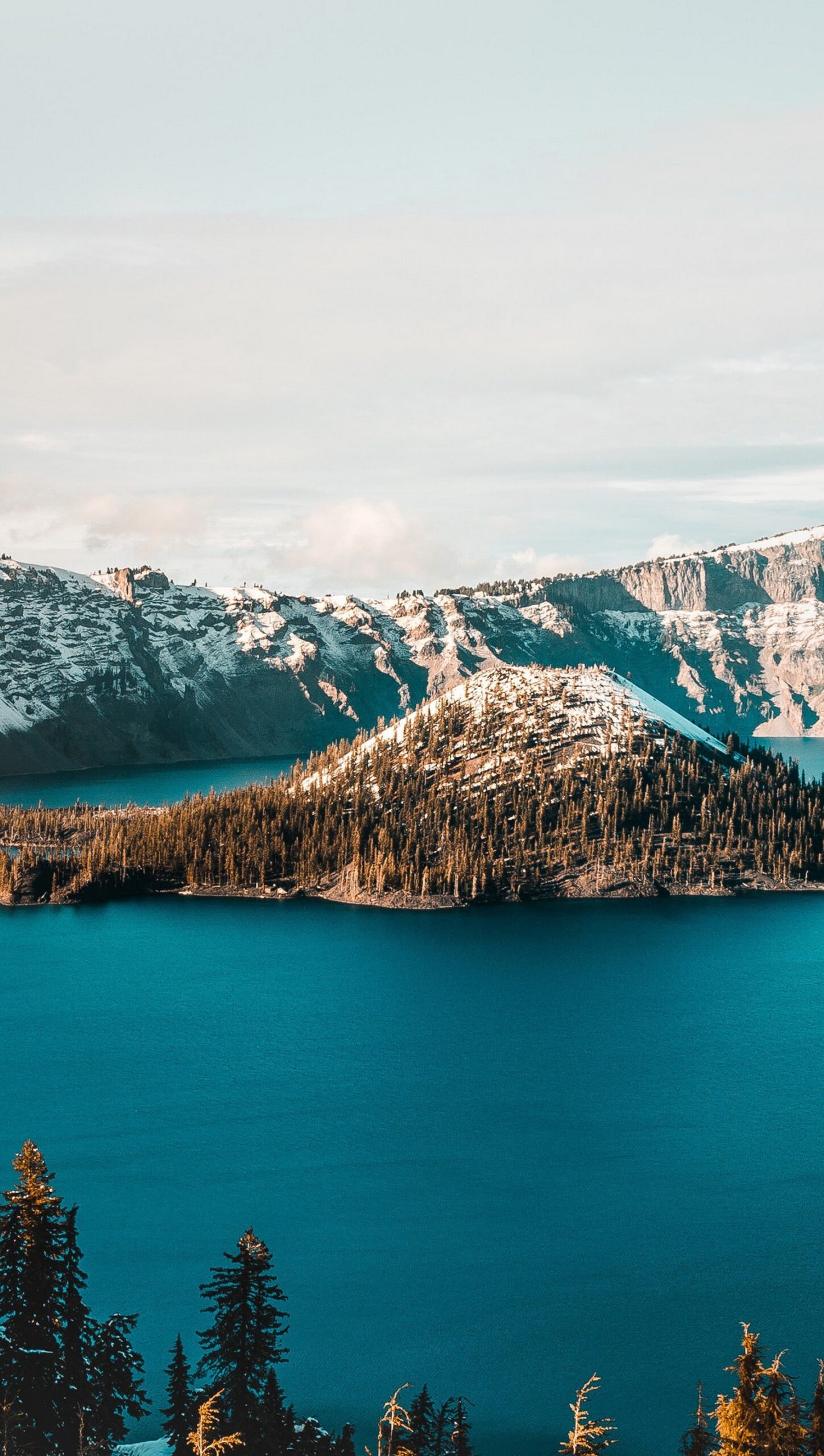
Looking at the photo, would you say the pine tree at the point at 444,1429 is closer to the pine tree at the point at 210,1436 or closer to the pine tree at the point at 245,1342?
the pine tree at the point at 245,1342

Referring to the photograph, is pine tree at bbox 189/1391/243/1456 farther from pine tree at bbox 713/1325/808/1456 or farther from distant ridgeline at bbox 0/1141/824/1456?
pine tree at bbox 713/1325/808/1456

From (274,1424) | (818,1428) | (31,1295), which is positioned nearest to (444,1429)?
(274,1424)

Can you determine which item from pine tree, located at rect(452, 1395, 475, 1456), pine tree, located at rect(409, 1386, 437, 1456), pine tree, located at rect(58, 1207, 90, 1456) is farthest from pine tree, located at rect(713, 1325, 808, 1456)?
pine tree, located at rect(58, 1207, 90, 1456)

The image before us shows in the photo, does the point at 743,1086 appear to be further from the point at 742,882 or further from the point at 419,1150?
the point at 742,882

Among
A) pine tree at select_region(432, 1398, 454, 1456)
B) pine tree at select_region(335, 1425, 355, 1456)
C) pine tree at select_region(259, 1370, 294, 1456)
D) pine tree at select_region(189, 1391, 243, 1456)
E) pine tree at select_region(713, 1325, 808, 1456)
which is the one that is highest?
pine tree at select_region(713, 1325, 808, 1456)

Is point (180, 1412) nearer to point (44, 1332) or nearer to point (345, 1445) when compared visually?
point (44, 1332)

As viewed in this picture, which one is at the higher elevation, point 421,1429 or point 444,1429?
point 421,1429

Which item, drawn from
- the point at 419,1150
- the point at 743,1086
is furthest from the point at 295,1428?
the point at 743,1086

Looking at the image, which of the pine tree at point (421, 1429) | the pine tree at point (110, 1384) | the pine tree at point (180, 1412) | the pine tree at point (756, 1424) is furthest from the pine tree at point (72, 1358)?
the pine tree at point (756, 1424)

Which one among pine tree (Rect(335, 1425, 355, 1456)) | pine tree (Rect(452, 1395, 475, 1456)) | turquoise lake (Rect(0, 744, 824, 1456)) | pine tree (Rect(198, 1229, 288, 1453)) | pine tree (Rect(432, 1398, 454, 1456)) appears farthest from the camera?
turquoise lake (Rect(0, 744, 824, 1456))
